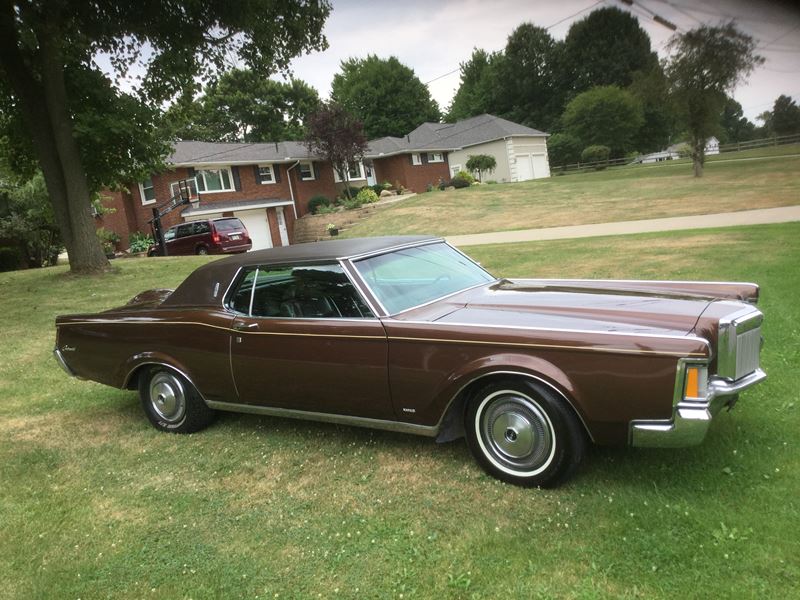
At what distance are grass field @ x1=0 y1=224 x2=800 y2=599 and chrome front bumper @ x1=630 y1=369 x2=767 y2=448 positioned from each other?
356 mm

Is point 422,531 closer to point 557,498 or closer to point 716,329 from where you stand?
point 557,498

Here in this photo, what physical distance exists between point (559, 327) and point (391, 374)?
988 millimetres

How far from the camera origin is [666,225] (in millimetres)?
15539

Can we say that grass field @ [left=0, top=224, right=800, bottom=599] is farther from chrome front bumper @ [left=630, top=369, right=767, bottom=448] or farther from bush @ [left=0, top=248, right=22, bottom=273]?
bush @ [left=0, top=248, right=22, bottom=273]

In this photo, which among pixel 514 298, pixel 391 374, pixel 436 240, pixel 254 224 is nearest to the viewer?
pixel 391 374

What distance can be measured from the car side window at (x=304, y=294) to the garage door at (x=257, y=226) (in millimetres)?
27603

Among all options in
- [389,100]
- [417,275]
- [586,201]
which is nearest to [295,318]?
[417,275]

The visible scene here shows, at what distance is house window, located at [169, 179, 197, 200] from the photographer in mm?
27578

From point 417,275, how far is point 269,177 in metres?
29.8

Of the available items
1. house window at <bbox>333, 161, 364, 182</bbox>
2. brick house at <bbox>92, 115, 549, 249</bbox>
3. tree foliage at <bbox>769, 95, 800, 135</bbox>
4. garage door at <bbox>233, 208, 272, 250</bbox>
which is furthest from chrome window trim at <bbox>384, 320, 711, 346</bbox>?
house window at <bbox>333, 161, 364, 182</bbox>

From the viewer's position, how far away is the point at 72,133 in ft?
40.0

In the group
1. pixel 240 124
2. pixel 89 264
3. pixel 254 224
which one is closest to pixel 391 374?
pixel 89 264

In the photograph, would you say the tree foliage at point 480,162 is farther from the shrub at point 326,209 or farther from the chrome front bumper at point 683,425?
the chrome front bumper at point 683,425

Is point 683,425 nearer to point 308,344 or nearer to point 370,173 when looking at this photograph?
point 308,344
